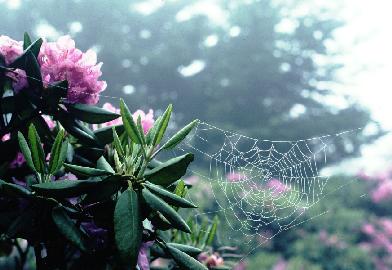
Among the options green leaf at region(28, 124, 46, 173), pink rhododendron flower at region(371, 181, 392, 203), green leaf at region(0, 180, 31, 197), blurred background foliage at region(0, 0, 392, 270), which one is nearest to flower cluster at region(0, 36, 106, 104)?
green leaf at region(28, 124, 46, 173)

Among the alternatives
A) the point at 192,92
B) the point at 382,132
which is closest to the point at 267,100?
the point at 192,92

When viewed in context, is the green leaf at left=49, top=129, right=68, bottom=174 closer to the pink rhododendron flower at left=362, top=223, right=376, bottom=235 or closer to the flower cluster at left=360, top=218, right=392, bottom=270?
the flower cluster at left=360, top=218, right=392, bottom=270

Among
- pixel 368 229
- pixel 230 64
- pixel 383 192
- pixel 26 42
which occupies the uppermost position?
pixel 230 64

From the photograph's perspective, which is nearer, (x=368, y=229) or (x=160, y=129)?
(x=160, y=129)

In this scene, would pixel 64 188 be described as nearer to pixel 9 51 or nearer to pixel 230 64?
pixel 9 51

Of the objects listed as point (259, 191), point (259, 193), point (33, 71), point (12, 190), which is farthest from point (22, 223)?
point (259, 191)

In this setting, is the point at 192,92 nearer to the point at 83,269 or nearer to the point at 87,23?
the point at 87,23
